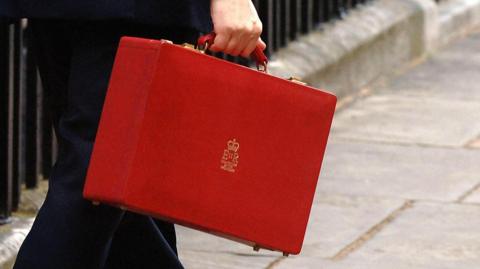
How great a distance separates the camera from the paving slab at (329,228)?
4660mm

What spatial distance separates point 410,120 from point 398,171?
101 cm

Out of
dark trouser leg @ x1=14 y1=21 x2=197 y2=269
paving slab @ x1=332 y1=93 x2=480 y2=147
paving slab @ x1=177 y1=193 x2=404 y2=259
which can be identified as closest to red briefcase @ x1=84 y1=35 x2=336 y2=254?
dark trouser leg @ x1=14 y1=21 x2=197 y2=269

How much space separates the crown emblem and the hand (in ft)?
0.62

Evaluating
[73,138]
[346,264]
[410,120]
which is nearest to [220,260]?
[346,264]

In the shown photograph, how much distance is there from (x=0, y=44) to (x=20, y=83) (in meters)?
0.15

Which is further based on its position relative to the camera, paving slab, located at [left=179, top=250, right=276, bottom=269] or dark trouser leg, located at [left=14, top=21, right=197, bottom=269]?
paving slab, located at [left=179, top=250, right=276, bottom=269]

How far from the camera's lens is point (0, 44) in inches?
176

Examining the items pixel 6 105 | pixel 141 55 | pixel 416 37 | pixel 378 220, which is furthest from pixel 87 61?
pixel 416 37

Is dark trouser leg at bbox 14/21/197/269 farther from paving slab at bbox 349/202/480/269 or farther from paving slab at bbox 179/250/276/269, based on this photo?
paving slab at bbox 349/202/480/269

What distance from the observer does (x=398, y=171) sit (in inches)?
228

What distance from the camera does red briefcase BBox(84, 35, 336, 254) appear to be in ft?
9.78

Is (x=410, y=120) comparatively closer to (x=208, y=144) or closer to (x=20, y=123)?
(x=20, y=123)

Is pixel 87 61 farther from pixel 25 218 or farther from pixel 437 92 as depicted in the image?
pixel 437 92

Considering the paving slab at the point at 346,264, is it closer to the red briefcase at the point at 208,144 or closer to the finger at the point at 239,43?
the red briefcase at the point at 208,144
